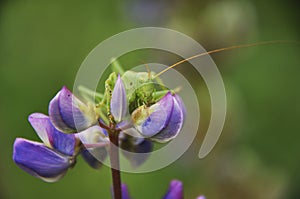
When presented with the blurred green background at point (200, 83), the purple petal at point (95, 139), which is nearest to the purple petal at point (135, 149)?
the purple petal at point (95, 139)

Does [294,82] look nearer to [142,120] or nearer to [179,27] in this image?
[179,27]

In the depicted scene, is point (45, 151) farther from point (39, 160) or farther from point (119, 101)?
point (119, 101)

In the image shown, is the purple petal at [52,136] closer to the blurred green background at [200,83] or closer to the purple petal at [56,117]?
the purple petal at [56,117]

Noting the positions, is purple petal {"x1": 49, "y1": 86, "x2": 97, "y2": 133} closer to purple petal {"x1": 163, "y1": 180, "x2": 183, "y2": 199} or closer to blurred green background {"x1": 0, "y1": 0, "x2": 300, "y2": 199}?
purple petal {"x1": 163, "y1": 180, "x2": 183, "y2": 199}

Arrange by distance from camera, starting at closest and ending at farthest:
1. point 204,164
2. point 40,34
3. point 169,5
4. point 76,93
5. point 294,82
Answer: point 76,93 → point 204,164 → point 169,5 → point 294,82 → point 40,34

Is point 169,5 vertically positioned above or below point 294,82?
above

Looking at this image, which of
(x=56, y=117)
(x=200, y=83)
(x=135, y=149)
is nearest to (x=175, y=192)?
(x=135, y=149)

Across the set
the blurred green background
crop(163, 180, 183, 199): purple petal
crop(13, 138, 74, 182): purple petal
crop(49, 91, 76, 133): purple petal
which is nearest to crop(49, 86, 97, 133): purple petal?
crop(49, 91, 76, 133): purple petal

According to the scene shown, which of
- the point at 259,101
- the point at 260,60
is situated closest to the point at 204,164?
the point at 259,101
